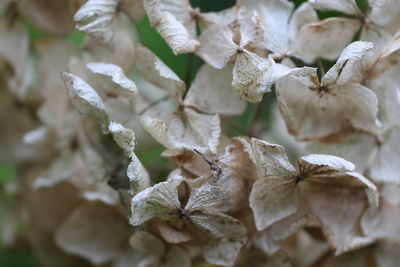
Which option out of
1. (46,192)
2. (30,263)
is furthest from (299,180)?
(30,263)

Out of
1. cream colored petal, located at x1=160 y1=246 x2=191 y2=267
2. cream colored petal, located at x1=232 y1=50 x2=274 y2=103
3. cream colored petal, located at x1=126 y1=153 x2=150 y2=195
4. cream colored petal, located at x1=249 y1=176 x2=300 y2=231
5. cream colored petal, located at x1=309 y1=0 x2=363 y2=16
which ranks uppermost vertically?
cream colored petal, located at x1=309 y1=0 x2=363 y2=16

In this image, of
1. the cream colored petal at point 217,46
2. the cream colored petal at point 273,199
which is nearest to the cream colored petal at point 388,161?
the cream colored petal at point 273,199

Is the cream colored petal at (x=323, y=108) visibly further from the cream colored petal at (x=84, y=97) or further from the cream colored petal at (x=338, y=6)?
the cream colored petal at (x=84, y=97)

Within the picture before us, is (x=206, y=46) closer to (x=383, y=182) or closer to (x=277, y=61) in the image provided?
(x=277, y=61)

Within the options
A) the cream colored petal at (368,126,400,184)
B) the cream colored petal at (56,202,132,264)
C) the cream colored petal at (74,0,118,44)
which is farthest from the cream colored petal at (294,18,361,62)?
the cream colored petal at (56,202,132,264)

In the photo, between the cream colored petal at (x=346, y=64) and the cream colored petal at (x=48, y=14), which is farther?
the cream colored petal at (x=48, y=14)

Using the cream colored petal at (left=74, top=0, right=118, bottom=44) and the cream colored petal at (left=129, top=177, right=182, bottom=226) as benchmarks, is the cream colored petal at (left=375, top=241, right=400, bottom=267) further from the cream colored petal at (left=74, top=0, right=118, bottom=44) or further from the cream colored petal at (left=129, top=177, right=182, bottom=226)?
the cream colored petal at (left=74, top=0, right=118, bottom=44)

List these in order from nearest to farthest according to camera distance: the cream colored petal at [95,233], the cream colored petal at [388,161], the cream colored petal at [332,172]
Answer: the cream colored petal at [332,172], the cream colored petal at [388,161], the cream colored petal at [95,233]

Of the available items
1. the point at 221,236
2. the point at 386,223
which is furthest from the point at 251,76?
the point at 386,223

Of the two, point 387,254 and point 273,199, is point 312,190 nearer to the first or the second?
point 273,199
